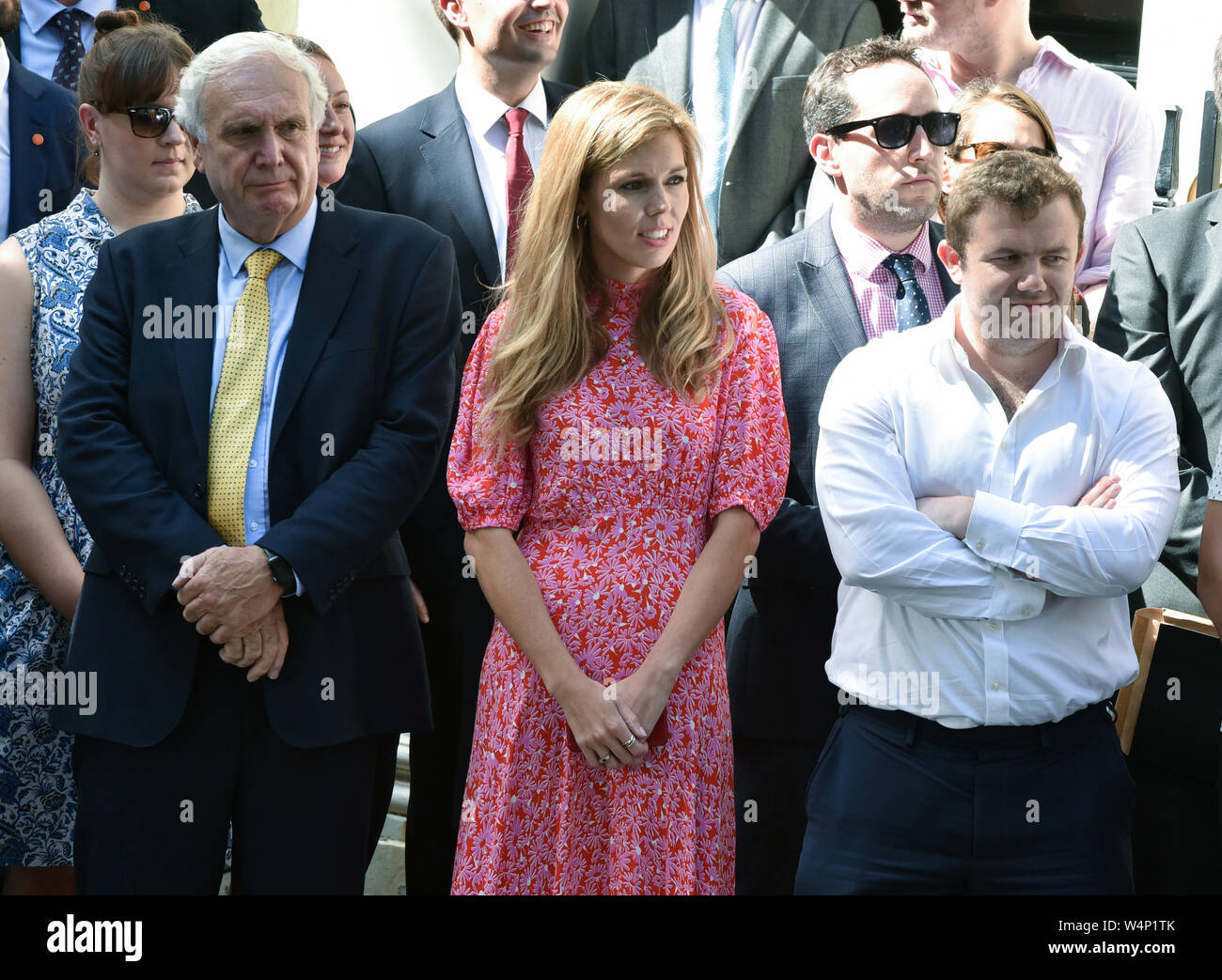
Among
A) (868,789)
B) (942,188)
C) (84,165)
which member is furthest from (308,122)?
(868,789)

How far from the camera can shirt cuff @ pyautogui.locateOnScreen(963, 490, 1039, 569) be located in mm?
3109

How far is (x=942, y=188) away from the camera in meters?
4.14

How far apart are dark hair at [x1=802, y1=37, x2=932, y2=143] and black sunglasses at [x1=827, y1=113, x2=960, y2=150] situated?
0.12 m

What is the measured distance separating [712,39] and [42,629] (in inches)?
107

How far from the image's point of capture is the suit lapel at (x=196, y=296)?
3.45m

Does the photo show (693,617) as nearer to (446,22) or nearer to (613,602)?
(613,602)

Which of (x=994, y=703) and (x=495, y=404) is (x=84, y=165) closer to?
(x=495, y=404)

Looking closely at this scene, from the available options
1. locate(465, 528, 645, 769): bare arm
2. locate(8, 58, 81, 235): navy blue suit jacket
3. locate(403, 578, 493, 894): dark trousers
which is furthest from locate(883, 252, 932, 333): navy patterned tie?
locate(8, 58, 81, 235): navy blue suit jacket

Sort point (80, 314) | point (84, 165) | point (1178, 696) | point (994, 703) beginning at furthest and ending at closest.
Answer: point (84, 165)
point (80, 314)
point (1178, 696)
point (994, 703)

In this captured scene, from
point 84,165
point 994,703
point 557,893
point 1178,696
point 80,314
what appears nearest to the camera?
point 994,703

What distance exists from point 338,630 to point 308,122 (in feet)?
3.92

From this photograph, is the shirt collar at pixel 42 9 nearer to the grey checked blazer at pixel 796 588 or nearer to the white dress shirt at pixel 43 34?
the white dress shirt at pixel 43 34

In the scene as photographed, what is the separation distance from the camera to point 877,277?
156 inches

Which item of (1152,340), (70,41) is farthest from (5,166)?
(1152,340)
